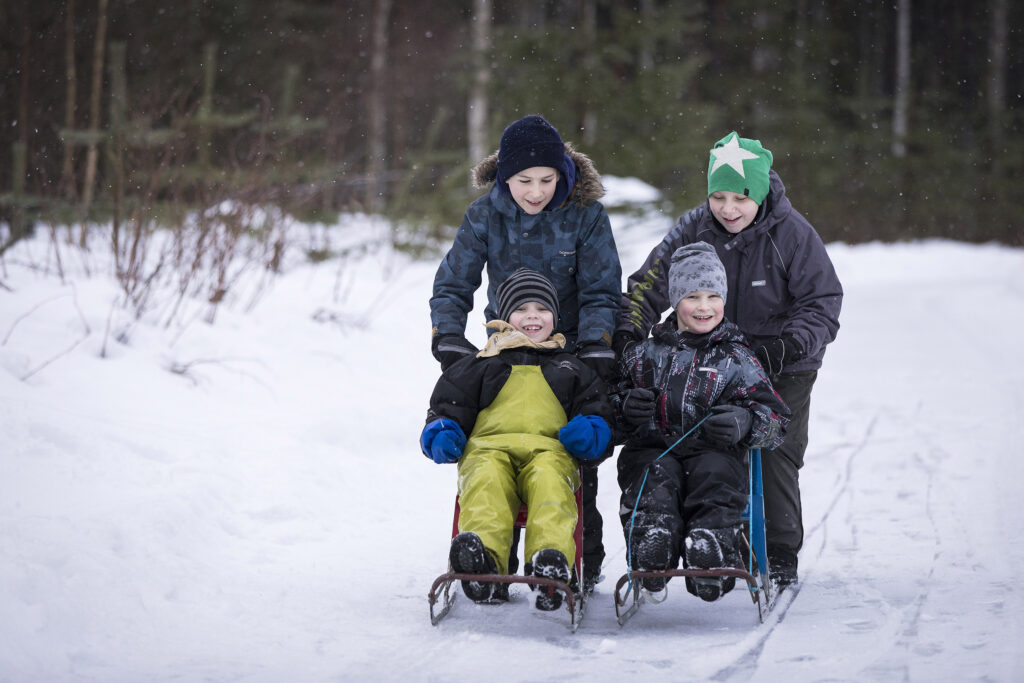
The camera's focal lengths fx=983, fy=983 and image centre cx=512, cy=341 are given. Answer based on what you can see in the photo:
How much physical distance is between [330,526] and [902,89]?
2806 cm

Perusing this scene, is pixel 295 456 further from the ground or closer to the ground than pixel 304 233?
closer to the ground

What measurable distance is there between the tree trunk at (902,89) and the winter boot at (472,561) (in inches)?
1102

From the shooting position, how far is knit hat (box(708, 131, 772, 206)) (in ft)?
12.9

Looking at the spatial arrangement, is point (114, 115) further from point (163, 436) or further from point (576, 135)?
point (576, 135)

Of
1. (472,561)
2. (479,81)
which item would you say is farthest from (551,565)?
(479,81)

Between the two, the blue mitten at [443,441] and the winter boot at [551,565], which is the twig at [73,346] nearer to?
the blue mitten at [443,441]

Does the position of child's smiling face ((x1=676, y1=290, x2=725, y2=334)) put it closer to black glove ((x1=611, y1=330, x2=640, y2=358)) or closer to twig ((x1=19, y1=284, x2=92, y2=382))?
black glove ((x1=611, y1=330, x2=640, y2=358))

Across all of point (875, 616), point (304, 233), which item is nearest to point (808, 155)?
point (304, 233)

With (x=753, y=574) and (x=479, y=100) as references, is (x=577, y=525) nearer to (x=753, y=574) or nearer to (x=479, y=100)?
(x=753, y=574)

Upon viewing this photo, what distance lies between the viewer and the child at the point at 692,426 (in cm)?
332

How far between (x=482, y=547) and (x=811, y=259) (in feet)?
5.93

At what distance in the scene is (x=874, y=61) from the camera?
113 ft

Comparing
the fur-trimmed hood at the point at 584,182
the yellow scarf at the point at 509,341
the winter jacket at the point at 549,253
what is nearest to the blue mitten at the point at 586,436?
the yellow scarf at the point at 509,341

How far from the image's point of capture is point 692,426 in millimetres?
3641
